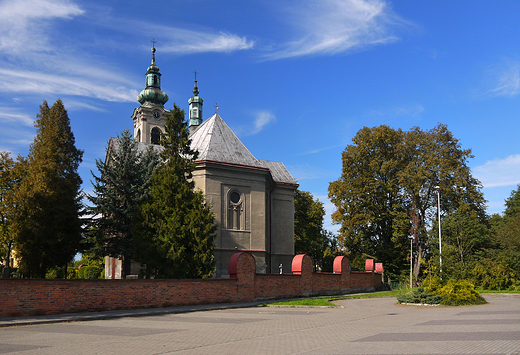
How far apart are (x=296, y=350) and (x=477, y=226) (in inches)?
1314

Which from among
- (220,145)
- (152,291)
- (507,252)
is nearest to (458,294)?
(152,291)

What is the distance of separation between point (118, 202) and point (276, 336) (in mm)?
21992

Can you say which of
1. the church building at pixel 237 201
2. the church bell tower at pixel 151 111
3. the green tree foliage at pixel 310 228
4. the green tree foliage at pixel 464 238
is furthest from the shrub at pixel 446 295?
the church bell tower at pixel 151 111

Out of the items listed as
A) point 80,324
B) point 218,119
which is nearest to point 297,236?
point 218,119

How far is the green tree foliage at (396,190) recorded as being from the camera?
41438 millimetres

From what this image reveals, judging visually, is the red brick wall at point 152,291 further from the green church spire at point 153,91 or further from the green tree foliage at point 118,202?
the green church spire at point 153,91

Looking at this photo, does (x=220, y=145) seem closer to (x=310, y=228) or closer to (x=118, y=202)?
(x=118, y=202)

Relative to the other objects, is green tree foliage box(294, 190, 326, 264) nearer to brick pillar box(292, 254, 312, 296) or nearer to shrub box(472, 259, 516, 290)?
shrub box(472, 259, 516, 290)

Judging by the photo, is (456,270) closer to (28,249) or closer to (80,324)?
(80,324)

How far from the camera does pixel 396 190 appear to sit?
43.6 m

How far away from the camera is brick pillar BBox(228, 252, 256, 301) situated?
22.5m

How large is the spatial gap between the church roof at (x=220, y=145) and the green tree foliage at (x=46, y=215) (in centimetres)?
958

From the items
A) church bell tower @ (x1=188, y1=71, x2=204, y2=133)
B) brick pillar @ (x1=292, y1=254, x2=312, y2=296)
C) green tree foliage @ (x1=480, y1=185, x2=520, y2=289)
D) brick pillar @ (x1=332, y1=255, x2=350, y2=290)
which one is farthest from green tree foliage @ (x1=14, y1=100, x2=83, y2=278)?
church bell tower @ (x1=188, y1=71, x2=204, y2=133)

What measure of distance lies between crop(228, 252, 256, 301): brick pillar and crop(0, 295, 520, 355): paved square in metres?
6.94
